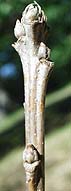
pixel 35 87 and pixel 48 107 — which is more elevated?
pixel 35 87

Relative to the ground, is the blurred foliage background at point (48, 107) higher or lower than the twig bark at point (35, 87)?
lower

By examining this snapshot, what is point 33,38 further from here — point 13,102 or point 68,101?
point 13,102

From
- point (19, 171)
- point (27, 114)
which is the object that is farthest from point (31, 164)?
point (19, 171)

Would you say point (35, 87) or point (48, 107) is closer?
point (35, 87)

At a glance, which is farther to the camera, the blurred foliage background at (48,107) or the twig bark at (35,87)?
the blurred foliage background at (48,107)

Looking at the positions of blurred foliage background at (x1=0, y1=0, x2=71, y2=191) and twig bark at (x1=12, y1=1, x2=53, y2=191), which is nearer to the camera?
twig bark at (x1=12, y1=1, x2=53, y2=191)
